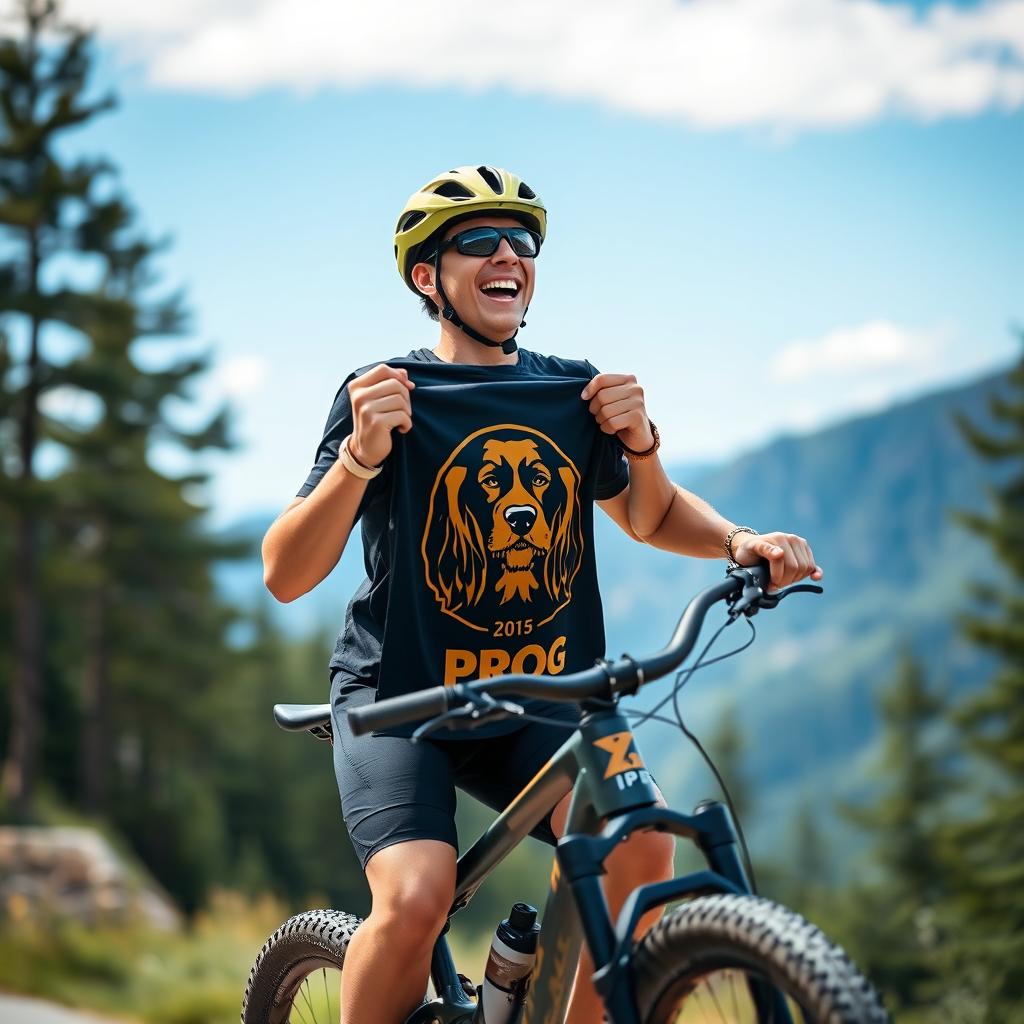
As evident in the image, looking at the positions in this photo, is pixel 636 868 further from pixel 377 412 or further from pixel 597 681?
pixel 377 412

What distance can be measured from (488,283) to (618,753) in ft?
4.13

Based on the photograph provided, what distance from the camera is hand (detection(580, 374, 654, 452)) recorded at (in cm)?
309

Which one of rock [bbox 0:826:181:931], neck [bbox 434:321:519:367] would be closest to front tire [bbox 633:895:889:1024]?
neck [bbox 434:321:519:367]

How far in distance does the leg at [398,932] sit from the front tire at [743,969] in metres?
0.60

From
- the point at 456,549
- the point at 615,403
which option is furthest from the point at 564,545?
the point at 615,403

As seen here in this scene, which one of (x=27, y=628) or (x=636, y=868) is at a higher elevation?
(x=27, y=628)

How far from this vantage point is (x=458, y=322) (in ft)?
10.7

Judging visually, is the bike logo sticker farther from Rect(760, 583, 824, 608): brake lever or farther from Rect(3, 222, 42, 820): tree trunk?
Rect(3, 222, 42, 820): tree trunk

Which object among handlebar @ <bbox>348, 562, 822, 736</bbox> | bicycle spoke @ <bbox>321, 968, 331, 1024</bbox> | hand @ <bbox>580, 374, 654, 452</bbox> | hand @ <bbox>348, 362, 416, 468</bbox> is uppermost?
hand @ <bbox>580, 374, 654, 452</bbox>

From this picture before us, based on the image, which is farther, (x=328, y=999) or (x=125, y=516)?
(x=125, y=516)

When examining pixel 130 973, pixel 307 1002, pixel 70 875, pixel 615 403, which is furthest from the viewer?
pixel 70 875

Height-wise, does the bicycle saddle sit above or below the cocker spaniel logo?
below

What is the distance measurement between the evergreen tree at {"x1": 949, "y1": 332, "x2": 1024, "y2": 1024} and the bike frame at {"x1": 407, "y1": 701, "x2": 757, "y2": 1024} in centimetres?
2072

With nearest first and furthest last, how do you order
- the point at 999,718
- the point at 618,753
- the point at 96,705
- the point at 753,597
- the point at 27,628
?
the point at 618,753
the point at 753,597
the point at 999,718
the point at 27,628
the point at 96,705
